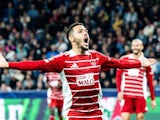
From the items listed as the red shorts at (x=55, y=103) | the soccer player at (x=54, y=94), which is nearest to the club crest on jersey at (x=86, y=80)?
the soccer player at (x=54, y=94)

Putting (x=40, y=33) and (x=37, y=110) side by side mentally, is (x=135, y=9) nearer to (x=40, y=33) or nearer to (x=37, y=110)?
(x=40, y=33)

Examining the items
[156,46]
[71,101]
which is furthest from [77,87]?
[156,46]

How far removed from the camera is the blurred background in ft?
62.9

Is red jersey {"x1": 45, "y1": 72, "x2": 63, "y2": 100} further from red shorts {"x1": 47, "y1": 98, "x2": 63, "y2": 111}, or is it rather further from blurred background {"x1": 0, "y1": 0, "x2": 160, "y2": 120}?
blurred background {"x1": 0, "y1": 0, "x2": 160, "y2": 120}

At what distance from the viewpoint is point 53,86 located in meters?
14.9

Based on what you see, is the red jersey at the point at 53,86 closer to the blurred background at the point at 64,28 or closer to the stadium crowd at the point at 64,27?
the blurred background at the point at 64,28

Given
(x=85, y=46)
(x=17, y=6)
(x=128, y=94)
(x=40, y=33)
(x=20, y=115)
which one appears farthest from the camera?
(x=17, y=6)

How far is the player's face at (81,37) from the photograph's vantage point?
866cm

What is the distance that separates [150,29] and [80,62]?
1256 centimetres

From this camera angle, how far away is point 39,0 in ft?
77.3

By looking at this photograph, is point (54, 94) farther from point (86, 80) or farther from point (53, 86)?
point (86, 80)

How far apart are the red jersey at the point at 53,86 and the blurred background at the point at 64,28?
3.42 metres

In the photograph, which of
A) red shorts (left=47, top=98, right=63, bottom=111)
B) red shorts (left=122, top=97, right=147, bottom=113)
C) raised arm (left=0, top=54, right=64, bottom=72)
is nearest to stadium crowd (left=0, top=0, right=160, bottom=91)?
red shorts (left=47, top=98, right=63, bottom=111)

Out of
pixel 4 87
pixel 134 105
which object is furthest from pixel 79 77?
pixel 4 87
